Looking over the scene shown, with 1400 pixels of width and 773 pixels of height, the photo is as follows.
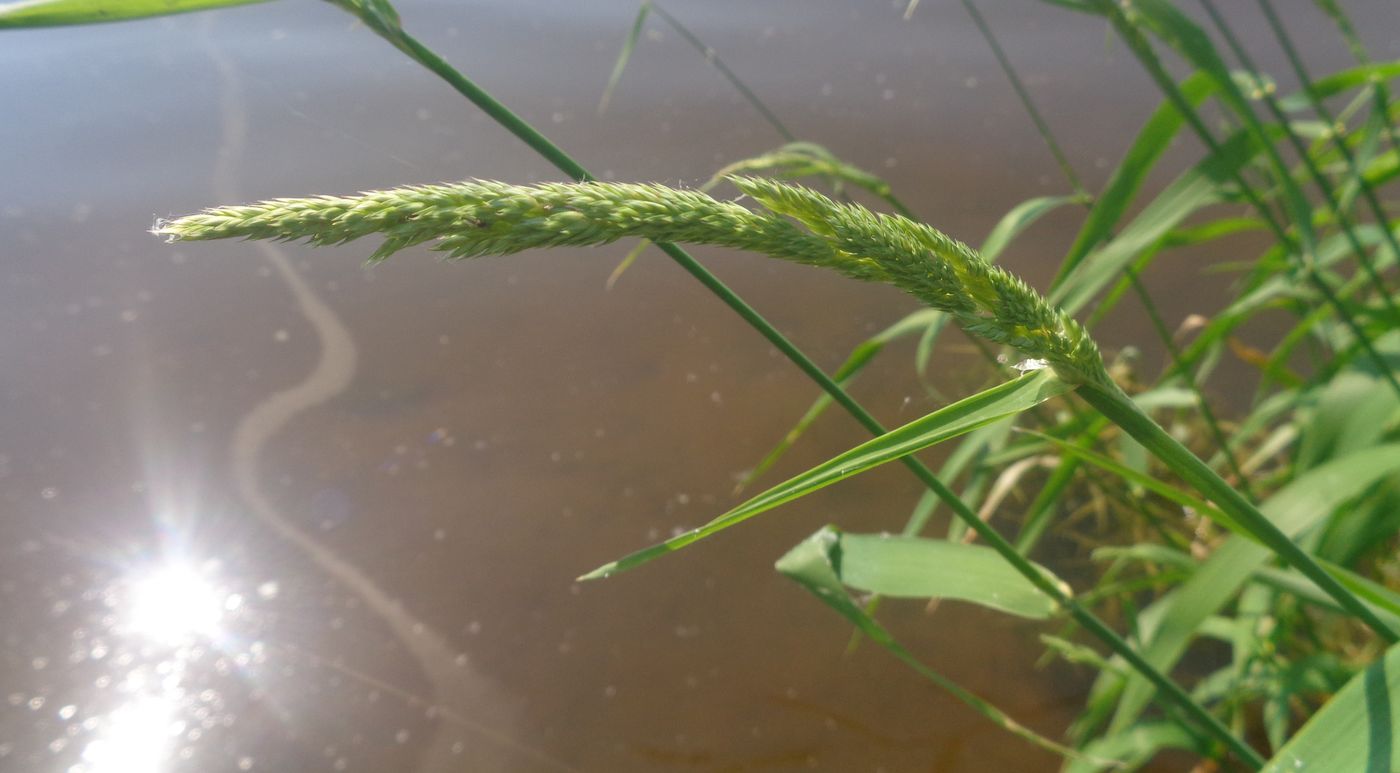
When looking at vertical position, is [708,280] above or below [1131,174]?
below

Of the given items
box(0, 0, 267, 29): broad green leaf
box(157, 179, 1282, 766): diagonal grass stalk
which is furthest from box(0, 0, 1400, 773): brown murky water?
box(157, 179, 1282, 766): diagonal grass stalk

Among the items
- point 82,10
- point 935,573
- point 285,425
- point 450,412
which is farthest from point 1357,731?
point 285,425

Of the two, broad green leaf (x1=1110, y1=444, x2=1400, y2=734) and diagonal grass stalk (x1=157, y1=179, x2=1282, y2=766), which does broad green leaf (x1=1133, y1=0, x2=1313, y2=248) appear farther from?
diagonal grass stalk (x1=157, y1=179, x2=1282, y2=766)

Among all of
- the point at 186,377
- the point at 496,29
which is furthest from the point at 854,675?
the point at 496,29

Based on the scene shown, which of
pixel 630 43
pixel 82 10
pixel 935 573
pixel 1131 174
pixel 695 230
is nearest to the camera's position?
pixel 695 230

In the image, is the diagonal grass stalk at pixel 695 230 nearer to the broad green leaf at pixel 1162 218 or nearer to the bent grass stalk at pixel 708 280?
the bent grass stalk at pixel 708 280

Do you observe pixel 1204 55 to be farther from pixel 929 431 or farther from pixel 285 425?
pixel 285 425

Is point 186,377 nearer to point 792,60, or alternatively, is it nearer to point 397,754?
point 397,754

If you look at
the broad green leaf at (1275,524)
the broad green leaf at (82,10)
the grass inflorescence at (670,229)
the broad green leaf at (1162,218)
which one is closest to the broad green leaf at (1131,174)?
the broad green leaf at (1162,218)
